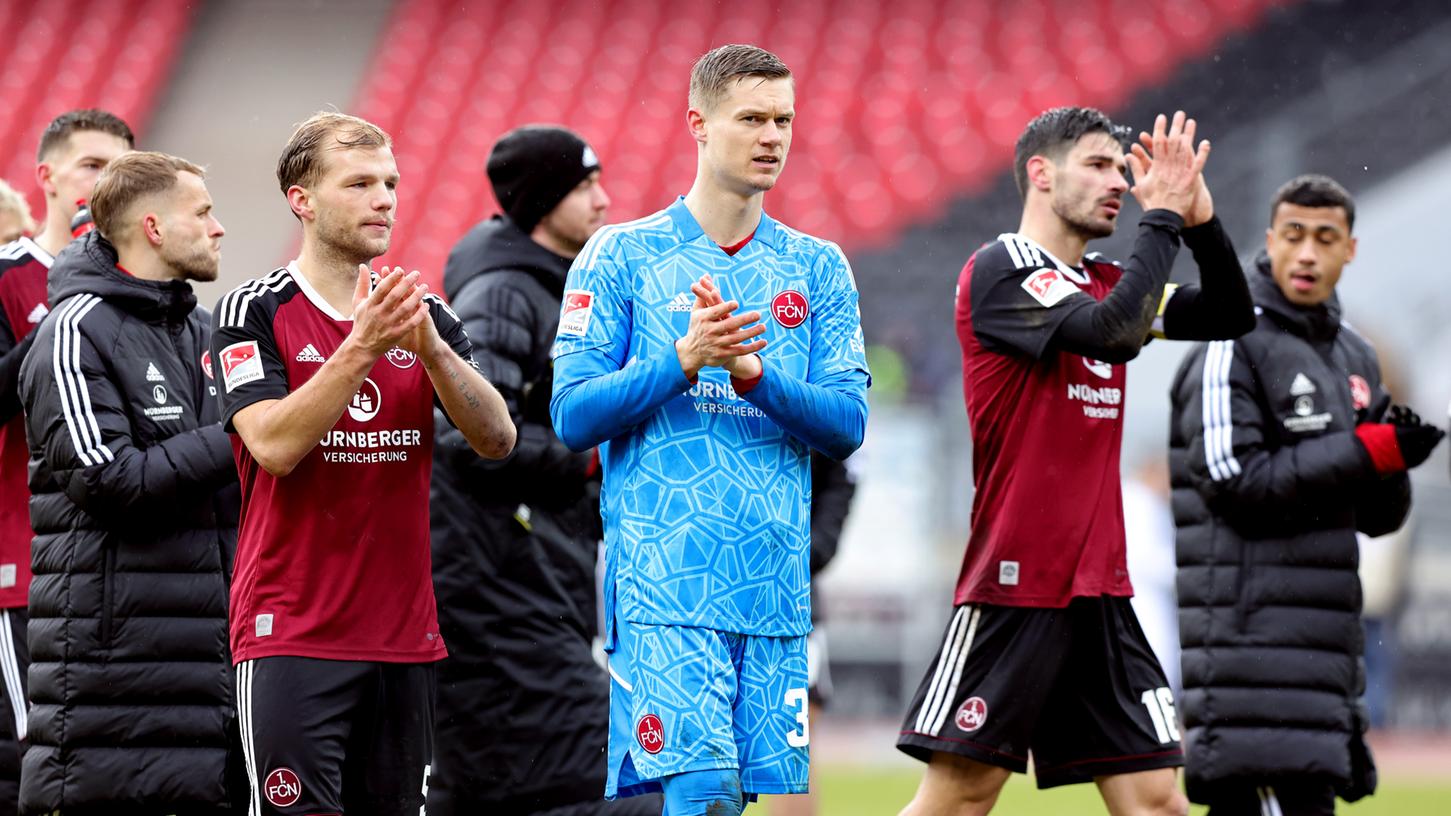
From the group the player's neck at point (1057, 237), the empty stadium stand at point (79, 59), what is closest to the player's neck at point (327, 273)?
the player's neck at point (1057, 237)

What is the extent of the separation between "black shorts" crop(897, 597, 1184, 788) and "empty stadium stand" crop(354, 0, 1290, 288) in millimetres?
9362

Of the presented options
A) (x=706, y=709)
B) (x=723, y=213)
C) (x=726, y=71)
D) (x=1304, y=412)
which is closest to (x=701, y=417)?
(x=723, y=213)

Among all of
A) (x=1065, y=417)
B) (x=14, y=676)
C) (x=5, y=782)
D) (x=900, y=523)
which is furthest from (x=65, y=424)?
(x=900, y=523)

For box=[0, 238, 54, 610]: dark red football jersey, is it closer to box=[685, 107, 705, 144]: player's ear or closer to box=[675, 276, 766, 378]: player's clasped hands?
box=[685, 107, 705, 144]: player's ear

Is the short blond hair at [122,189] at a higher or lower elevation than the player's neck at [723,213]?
higher

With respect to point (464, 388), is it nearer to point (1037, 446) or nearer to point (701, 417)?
point (701, 417)

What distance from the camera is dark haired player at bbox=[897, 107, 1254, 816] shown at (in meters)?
5.04

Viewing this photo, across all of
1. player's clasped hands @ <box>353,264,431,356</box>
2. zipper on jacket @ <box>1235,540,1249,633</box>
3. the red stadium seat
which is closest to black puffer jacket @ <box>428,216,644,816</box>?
player's clasped hands @ <box>353,264,431,356</box>

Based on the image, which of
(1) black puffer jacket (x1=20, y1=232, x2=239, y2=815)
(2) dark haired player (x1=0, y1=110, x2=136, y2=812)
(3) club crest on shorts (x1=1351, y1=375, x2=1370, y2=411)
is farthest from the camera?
(3) club crest on shorts (x1=1351, y1=375, x2=1370, y2=411)

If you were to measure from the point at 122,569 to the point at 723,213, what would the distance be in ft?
6.42

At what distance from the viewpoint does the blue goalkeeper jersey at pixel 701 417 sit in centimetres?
411

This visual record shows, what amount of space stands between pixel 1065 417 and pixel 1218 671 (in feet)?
3.94

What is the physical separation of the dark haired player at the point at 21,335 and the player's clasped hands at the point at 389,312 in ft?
6.59

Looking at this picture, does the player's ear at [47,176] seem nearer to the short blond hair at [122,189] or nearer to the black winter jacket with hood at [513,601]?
the short blond hair at [122,189]
